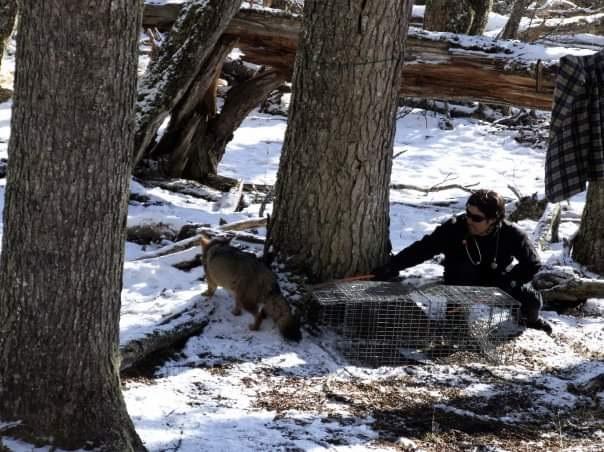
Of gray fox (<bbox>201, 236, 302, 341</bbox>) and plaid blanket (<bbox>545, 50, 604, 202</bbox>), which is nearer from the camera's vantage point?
plaid blanket (<bbox>545, 50, 604, 202</bbox>)

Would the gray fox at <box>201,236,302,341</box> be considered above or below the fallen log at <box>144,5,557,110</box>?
below

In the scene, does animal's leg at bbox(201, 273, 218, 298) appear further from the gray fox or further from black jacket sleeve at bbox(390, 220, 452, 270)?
black jacket sleeve at bbox(390, 220, 452, 270)

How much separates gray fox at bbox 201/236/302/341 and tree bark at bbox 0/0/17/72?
267 inches

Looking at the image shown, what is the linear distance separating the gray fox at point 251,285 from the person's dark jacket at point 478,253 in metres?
0.92

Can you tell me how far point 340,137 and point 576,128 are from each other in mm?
1588

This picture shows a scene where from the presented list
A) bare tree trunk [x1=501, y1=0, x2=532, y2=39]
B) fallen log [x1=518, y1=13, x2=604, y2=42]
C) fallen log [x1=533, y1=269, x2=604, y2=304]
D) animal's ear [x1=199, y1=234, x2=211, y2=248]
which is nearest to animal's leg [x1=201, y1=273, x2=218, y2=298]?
animal's ear [x1=199, y1=234, x2=211, y2=248]

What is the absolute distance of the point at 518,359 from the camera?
19.2ft

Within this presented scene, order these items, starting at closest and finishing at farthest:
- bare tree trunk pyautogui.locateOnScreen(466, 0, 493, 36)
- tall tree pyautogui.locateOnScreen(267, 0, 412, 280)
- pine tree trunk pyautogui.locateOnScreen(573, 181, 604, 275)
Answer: tall tree pyautogui.locateOnScreen(267, 0, 412, 280) → pine tree trunk pyautogui.locateOnScreen(573, 181, 604, 275) → bare tree trunk pyautogui.locateOnScreen(466, 0, 493, 36)

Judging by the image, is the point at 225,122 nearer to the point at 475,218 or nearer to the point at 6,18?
the point at 6,18

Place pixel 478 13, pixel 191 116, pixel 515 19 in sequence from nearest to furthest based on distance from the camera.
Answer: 1. pixel 191 116
2. pixel 478 13
3. pixel 515 19

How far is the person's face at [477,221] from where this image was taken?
5.94m

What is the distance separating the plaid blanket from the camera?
554cm

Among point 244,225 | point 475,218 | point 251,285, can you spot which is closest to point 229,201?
point 244,225

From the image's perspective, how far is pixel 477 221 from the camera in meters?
5.99
